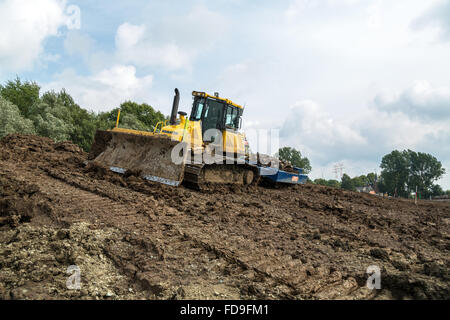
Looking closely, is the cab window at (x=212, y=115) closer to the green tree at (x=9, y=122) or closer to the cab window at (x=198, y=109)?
the cab window at (x=198, y=109)

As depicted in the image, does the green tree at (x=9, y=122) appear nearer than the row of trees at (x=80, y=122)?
Yes

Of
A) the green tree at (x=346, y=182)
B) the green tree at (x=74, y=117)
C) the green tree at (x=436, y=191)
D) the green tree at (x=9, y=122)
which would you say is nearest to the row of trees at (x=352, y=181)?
the green tree at (x=346, y=182)

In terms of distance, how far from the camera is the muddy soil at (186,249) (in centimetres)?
288

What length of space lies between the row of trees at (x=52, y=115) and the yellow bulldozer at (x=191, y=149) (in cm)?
1551

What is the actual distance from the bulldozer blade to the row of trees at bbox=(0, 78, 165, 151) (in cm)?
1499

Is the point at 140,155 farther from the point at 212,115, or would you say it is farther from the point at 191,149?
the point at 212,115

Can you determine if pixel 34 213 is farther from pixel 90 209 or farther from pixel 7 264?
pixel 7 264

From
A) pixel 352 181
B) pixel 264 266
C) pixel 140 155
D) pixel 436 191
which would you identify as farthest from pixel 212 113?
pixel 352 181

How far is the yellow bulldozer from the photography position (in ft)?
26.1

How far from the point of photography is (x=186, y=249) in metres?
3.78

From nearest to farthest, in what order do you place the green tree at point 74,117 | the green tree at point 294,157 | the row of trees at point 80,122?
1. the row of trees at point 80,122
2. the green tree at point 74,117
3. the green tree at point 294,157

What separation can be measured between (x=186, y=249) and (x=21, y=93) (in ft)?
116

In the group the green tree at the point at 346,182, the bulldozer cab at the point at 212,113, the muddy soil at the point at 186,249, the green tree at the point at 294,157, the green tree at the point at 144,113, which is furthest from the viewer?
the green tree at the point at 346,182

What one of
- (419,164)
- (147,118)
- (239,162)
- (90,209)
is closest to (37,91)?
(147,118)
